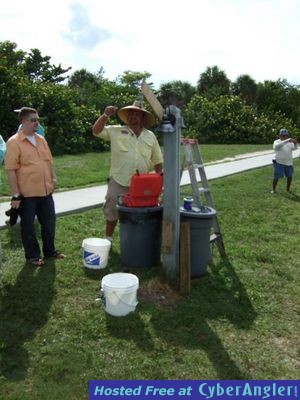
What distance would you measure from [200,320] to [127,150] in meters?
2.06

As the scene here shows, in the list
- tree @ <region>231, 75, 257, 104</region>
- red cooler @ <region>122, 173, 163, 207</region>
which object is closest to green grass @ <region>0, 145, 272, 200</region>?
red cooler @ <region>122, 173, 163, 207</region>

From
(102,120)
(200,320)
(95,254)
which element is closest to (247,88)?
(102,120)

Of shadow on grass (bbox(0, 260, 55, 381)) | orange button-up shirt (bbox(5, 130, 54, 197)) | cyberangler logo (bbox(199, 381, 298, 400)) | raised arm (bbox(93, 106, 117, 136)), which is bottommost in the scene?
cyberangler logo (bbox(199, 381, 298, 400))

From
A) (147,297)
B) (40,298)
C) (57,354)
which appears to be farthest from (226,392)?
(40,298)

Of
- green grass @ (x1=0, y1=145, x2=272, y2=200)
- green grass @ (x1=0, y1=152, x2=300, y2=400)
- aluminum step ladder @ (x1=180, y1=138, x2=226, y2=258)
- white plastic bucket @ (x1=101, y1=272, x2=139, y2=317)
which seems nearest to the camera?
green grass @ (x1=0, y1=152, x2=300, y2=400)

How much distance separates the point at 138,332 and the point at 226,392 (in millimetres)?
946

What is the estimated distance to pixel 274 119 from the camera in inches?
1133

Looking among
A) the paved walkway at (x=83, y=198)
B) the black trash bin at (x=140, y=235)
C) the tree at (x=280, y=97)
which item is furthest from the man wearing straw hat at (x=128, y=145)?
the tree at (x=280, y=97)

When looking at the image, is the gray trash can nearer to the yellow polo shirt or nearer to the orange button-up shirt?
the yellow polo shirt

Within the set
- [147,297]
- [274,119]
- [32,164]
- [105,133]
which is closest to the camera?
[147,297]

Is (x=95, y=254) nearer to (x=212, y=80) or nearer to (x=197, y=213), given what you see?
(x=197, y=213)

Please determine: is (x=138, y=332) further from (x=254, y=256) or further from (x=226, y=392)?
(x=254, y=256)

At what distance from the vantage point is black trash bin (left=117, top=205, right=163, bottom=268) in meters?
4.71

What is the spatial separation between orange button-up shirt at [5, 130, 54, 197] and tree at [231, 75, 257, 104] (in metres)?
29.0
